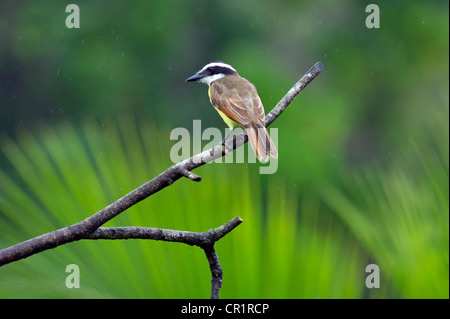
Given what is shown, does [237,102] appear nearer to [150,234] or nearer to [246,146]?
[150,234]

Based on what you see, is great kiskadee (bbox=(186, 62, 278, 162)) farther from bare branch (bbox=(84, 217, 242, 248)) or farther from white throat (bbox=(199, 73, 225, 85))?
bare branch (bbox=(84, 217, 242, 248))

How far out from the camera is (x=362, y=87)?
15039 mm

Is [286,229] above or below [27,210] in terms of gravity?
below

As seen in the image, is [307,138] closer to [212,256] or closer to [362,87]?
[362,87]

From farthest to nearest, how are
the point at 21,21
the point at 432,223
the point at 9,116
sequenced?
the point at 21,21 < the point at 9,116 < the point at 432,223

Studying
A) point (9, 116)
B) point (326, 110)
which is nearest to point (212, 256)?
point (326, 110)

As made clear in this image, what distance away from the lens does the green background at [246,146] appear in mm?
3102

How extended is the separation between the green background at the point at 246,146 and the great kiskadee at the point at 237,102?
20cm

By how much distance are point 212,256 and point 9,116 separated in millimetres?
12153

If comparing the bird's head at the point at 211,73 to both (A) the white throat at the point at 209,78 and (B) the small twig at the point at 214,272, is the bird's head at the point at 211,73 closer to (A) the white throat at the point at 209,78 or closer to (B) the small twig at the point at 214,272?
(A) the white throat at the point at 209,78

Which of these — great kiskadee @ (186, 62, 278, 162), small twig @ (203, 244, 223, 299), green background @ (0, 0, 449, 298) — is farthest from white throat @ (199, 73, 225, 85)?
small twig @ (203, 244, 223, 299)

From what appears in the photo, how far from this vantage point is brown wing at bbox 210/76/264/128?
3762mm

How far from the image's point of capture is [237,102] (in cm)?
392

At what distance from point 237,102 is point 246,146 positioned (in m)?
2.30
